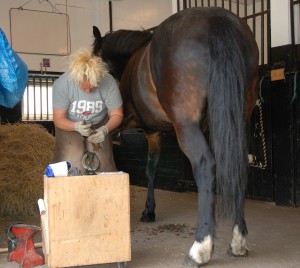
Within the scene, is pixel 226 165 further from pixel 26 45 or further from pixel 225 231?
pixel 26 45

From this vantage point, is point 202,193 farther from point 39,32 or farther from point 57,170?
point 39,32

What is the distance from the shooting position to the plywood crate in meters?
2.04

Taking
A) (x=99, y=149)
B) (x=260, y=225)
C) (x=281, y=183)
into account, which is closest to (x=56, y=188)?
(x=99, y=149)

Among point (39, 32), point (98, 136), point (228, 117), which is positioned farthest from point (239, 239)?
point (39, 32)

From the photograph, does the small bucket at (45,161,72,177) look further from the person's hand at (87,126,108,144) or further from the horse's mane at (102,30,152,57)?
the horse's mane at (102,30,152,57)

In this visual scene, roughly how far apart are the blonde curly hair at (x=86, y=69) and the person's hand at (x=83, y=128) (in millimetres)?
224

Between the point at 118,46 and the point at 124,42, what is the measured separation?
0.26 ft

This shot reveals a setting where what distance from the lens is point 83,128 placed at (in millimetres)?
2314

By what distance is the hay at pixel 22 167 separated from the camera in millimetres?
3777

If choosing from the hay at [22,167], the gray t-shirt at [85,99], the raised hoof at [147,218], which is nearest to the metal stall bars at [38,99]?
the hay at [22,167]

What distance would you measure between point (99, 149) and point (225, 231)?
1144mm

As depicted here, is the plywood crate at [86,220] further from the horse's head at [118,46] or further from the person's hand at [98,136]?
the horse's head at [118,46]

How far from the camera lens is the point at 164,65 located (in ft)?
7.99

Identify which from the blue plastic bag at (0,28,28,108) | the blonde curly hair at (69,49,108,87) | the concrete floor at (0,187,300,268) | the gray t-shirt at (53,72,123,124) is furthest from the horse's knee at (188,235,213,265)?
the blue plastic bag at (0,28,28,108)
